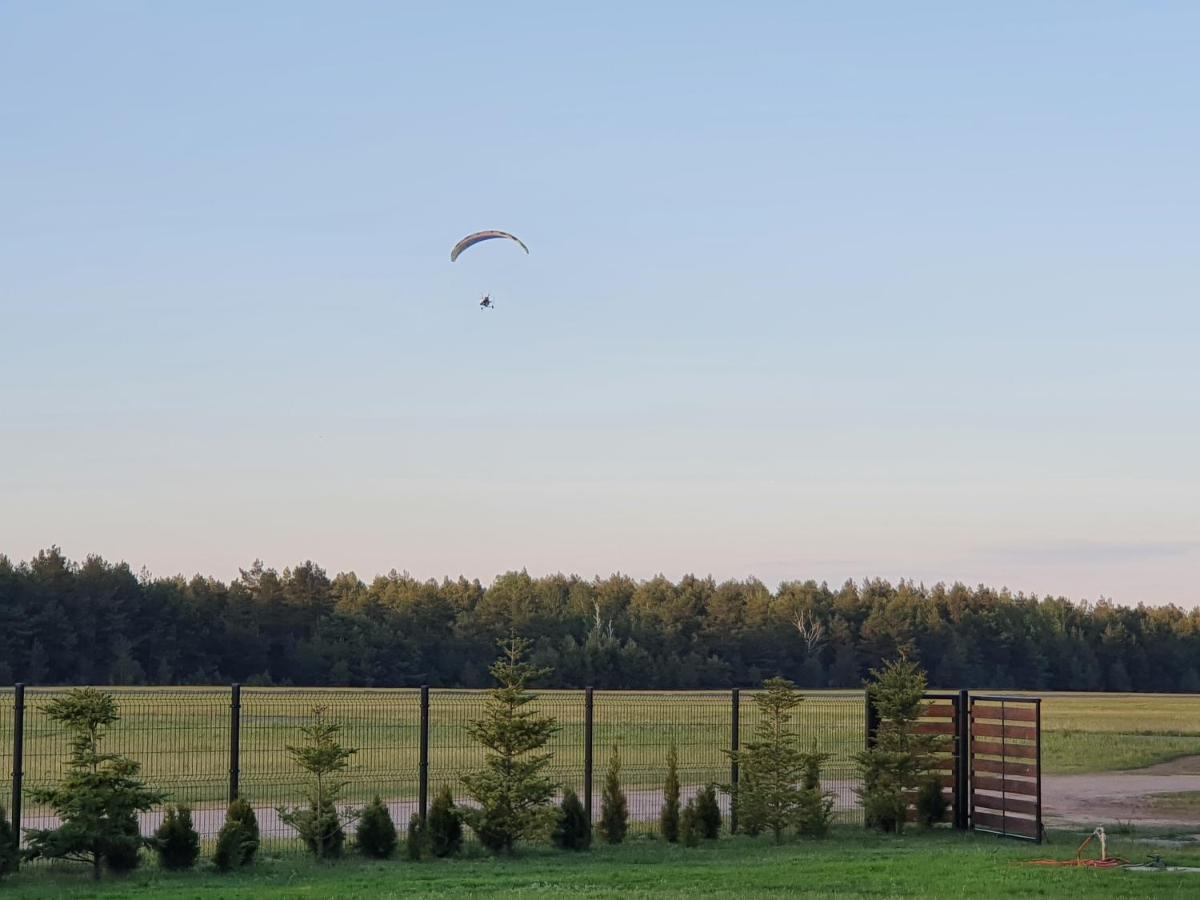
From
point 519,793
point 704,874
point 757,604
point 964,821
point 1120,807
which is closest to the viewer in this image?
point 704,874

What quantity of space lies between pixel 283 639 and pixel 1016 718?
70570mm

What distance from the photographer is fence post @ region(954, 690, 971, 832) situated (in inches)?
981

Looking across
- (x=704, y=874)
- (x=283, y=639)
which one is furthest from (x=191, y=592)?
(x=704, y=874)

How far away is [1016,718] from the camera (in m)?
24.2

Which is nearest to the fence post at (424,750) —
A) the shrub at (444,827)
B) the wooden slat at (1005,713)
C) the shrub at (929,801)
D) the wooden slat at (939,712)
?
the shrub at (444,827)

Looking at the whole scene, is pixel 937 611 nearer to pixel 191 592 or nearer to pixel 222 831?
pixel 191 592

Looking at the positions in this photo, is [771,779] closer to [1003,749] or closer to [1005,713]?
[1003,749]

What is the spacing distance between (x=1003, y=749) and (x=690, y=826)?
→ 5.62 metres

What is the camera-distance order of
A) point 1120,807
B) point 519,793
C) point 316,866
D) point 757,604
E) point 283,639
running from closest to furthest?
point 316,866 → point 519,793 → point 1120,807 → point 283,639 → point 757,604

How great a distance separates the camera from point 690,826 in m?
22.5

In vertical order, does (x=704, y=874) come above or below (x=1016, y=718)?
below

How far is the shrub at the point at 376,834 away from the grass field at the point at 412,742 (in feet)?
6.62

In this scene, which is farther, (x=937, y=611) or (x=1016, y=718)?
(x=937, y=611)

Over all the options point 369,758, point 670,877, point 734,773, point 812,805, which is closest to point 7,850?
point 670,877
